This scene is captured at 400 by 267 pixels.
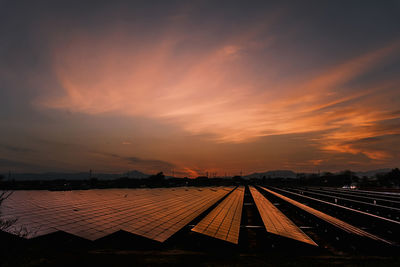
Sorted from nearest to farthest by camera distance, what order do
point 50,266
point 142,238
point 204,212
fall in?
point 50,266, point 142,238, point 204,212

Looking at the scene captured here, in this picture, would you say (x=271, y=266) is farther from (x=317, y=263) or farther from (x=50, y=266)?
(x=50, y=266)

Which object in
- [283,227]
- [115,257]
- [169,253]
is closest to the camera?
[115,257]

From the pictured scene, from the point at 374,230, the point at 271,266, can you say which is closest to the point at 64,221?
the point at 271,266

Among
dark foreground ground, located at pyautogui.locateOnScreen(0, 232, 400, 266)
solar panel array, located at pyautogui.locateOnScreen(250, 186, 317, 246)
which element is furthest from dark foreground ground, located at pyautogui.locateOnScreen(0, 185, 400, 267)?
solar panel array, located at pyautogui.locateOnScreen(250, 186, 317, 246)

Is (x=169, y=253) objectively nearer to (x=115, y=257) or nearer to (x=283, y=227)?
(x=115, y=257)

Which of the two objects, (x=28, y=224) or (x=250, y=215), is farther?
(x=250, y=215)

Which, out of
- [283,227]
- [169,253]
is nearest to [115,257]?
[169,253]

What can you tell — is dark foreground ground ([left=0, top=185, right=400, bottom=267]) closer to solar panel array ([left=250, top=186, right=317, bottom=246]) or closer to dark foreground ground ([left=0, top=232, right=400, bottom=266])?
dark foreground ground ([left=0, top=232, right=400, bottom=266])

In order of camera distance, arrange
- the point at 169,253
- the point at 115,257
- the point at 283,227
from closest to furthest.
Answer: the point at 115,257
the point at 169,253
the point at 283,227

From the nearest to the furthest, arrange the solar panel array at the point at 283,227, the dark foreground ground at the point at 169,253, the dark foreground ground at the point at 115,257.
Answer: the dark foreground ground at the point at 115,257, the dark foreground ground at the point at 169,253, the solar panel array at the point at 283,227

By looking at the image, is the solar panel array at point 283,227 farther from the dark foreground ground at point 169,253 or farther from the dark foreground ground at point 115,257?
the dark foreground ground at point 115,257

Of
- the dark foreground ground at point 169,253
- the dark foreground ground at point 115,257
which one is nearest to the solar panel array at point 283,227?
the dark foreground ground at point 169,253
